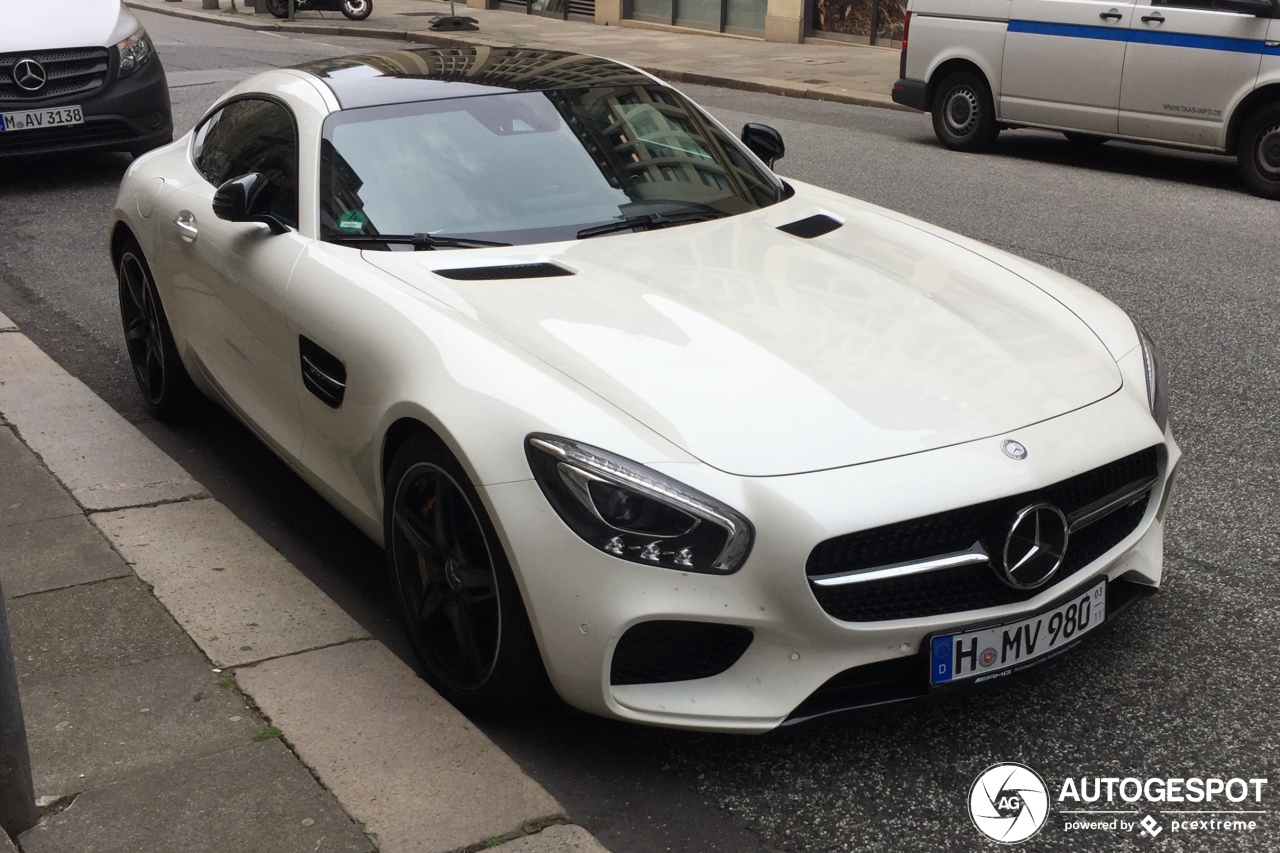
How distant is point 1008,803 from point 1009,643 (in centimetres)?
33

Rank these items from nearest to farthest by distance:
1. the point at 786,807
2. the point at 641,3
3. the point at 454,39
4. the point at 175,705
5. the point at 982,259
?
1. the point at 786,807
2. the point at 175,705
3. the point at 982,259
4. the point at 454,39
5. the point at 641,3

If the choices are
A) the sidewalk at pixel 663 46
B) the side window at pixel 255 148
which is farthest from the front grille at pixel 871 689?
the sidewalk at pixel 663 46

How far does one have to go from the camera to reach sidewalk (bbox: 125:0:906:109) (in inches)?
643

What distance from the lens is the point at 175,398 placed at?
17.4ft

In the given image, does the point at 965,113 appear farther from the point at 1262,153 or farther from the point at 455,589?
the point at 455,589

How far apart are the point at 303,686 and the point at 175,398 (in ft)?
7.42

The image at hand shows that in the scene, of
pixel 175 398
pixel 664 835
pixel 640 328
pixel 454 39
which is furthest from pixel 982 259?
pixel 454 39

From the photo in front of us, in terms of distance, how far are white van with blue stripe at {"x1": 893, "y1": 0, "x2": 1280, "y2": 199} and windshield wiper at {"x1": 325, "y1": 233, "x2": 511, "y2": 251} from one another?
291 inches

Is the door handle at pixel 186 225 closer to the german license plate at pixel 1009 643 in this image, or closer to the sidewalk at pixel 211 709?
the sidewalk at pixel 211 709

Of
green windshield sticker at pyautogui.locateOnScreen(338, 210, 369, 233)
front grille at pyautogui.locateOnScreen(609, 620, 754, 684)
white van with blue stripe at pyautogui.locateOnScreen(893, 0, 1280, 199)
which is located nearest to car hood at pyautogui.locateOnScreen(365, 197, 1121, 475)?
green windshield sticker at pyautogui.locateOnScreen(338, 210, 369, 233)

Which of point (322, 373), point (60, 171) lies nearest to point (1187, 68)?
point (322, 373)

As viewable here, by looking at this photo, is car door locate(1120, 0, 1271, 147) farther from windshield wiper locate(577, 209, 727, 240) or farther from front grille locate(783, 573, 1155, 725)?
front grille locate(783, 573, 1155, 725)

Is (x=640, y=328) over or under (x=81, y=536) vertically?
over

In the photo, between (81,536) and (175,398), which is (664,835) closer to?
(81,536)
